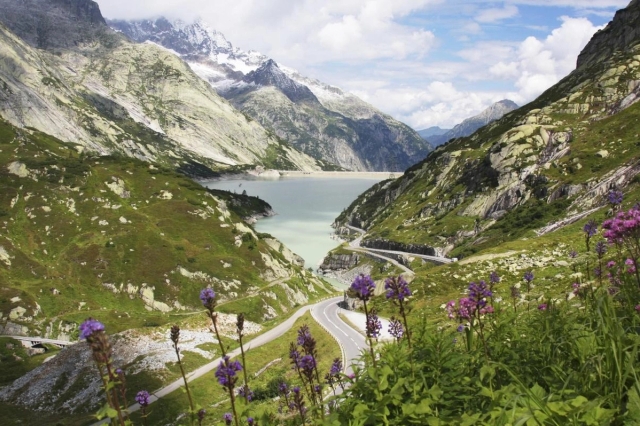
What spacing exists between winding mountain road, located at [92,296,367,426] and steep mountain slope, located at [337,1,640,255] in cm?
4998

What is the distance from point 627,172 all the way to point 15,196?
150 meters

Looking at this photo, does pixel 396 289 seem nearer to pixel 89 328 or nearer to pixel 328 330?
pixel 89 328

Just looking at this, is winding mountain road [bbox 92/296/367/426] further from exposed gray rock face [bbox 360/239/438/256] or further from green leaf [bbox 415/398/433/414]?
exposed gray rock face [bbox 360/239/438/256]

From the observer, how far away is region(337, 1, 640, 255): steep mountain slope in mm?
104438

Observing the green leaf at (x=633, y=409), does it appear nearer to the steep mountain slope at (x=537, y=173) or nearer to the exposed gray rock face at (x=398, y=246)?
the steep mountain slope at (x=537, y=173)

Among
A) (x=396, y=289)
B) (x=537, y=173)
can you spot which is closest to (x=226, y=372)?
(x=396, y=289)

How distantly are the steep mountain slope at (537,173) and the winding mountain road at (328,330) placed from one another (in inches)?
1968

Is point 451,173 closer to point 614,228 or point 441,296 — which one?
point 441,296

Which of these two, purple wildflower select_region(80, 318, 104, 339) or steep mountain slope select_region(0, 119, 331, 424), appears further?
steep mountain slope select_region(0, 119, 331, 424)

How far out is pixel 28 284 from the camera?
90812mm

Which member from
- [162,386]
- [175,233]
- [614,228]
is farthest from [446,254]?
[614,228]

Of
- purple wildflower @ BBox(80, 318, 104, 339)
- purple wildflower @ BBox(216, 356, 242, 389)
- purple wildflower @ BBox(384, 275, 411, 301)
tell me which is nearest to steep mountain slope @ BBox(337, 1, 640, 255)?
purple wildflower @ BBox(384, 275, 411, 301)

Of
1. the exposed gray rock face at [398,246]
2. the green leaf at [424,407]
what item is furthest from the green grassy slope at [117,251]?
the green leaf at [424,407]

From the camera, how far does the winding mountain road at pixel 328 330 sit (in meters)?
44.5
